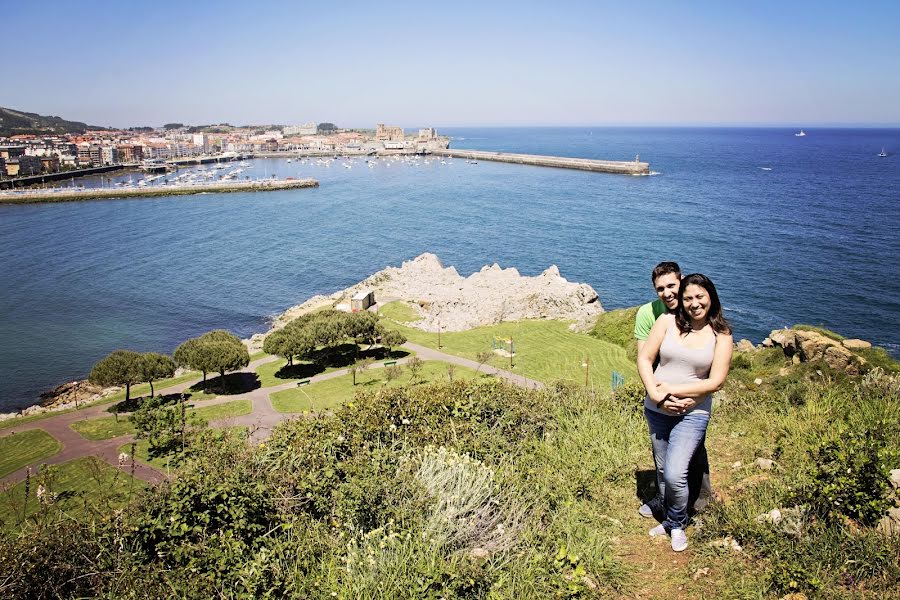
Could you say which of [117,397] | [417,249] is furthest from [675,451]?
[417,249]

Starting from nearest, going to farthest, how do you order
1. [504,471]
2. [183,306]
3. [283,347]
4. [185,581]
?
[185,581]
[504,471]
[283,347]
[183,306]

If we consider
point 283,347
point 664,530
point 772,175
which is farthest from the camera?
point 772,175

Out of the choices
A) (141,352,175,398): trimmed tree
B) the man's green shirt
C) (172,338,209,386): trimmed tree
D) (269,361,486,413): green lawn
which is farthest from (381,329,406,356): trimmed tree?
the man's green shirt

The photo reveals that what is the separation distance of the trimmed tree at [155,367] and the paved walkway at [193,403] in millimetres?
1585

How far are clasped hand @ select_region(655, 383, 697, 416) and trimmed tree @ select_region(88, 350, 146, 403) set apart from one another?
2274 centimetres

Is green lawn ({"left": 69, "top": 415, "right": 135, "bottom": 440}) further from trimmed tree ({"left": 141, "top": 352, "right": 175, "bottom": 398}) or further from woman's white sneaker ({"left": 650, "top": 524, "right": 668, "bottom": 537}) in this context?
woman's white sneaker ({"left": 650, "top": 524, "right": 668, "bottom": 537})

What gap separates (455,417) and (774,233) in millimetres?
56570

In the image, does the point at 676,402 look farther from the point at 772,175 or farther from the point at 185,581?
A: the point at 772,175

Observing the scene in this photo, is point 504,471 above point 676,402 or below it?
below

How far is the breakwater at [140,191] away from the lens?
83.9 m

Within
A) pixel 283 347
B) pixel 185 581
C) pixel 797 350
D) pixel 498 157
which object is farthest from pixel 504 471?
pixel 498 157

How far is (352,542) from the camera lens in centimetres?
432

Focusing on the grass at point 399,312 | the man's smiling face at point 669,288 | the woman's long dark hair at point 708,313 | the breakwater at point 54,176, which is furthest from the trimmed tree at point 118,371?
the breakwater at point 54,176

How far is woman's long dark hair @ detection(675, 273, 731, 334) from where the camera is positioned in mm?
4324
